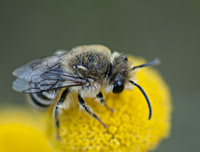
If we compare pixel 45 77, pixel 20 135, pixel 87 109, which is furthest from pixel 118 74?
pixel 20 135

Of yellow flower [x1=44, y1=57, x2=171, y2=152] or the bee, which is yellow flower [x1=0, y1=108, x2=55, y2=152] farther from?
the bee

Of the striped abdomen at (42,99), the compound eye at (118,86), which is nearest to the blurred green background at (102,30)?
the striped abdomen at (42,99)

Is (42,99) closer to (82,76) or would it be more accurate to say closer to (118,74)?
(82,76)

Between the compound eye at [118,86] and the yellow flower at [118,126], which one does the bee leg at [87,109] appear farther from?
the compound eye at [118,86]

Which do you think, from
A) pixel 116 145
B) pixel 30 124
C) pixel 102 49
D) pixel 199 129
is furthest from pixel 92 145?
pixel 199 129

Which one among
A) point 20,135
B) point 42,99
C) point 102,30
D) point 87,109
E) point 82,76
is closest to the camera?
A: point 82,76

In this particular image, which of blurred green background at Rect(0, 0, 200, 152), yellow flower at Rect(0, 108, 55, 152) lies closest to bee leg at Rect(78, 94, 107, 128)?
yellow flower at Rect(0, 108, 55, 152)

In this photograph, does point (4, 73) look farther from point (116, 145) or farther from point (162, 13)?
point (116, 145)
